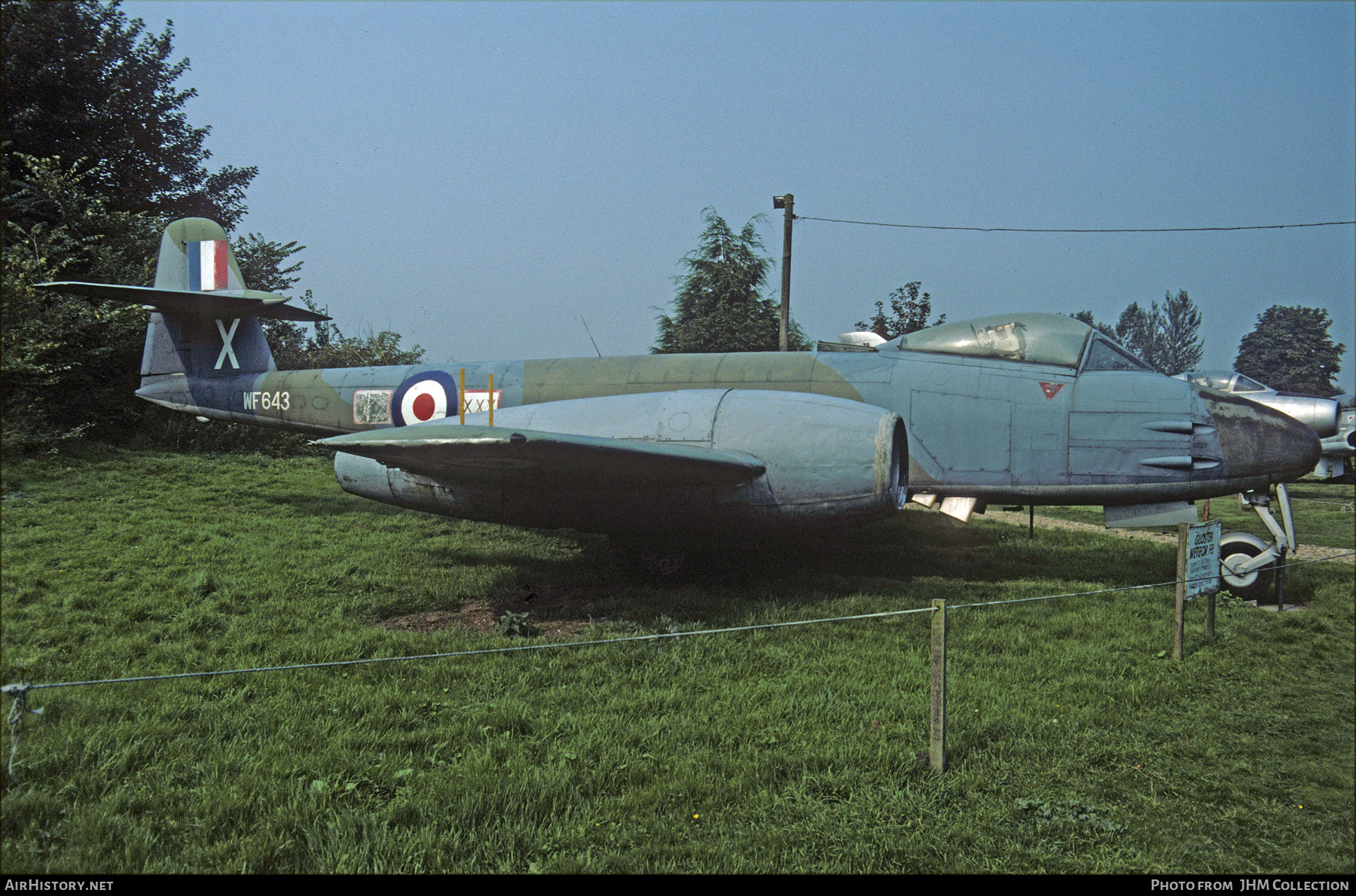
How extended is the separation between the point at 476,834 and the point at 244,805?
0.86 meters

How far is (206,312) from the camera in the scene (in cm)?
796

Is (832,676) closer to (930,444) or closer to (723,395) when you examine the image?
(723,395)

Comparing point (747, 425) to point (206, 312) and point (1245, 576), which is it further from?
point (206, 312)

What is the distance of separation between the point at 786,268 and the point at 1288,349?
41.1m

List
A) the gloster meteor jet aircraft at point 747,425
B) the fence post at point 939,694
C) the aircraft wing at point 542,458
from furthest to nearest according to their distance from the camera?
1. the gloster meteor jet aircraft at point 747,425
2. the aircraft wing at point 542,458
3. the fence post at point 939,694

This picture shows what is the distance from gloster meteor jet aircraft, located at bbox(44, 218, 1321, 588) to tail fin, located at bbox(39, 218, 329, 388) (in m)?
0.03

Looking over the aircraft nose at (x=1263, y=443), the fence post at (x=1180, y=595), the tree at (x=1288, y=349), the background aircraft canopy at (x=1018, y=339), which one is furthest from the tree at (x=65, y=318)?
the tree at (x=1288, y=349)

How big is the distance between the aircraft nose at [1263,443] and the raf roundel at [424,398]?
26.2ft

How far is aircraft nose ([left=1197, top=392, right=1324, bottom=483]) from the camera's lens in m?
6.67

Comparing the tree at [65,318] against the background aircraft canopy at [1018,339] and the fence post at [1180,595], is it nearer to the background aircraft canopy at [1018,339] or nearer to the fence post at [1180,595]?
the fence post at [1180,595]

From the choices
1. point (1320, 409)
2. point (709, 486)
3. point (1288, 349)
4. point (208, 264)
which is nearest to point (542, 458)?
point (709, 486)

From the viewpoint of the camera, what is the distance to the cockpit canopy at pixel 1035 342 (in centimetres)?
721

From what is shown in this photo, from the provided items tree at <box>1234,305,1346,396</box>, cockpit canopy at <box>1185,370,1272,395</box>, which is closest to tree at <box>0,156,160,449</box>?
cockpit canopy at <box>1185,370,1272,395</box>

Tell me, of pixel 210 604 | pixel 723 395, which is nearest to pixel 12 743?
pixel 210 604
